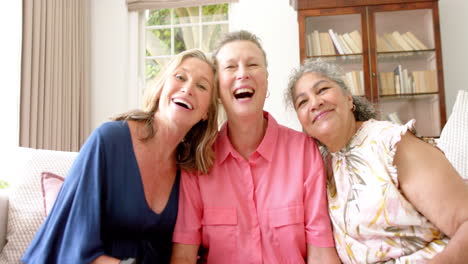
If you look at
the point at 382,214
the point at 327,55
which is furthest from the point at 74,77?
the point at 382,214

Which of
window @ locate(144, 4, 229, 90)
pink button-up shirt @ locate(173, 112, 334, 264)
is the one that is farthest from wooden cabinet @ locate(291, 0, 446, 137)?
pink button-up shirt @ locate(173, 112, 334, 264)

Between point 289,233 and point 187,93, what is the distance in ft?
2.11

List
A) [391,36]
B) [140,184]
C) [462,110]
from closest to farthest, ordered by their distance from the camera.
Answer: [140,184] → [462,110] → [391,36]

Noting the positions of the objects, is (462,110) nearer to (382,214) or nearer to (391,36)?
(382,214)

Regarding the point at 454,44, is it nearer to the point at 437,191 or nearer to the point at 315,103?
the point at 315,103

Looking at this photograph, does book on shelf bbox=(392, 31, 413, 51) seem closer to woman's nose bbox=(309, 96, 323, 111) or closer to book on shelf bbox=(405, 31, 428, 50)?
book on shelf bbox=(405, 31, 428, 50)

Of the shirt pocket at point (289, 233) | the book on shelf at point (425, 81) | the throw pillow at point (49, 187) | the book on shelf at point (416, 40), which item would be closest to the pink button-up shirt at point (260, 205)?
the shirt pocket at point (289, 233)

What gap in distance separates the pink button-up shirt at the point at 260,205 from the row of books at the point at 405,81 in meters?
Result: 1.61

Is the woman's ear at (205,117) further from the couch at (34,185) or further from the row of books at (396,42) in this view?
the row of books at (396,42)

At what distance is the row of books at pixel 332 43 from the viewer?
2.87 meters

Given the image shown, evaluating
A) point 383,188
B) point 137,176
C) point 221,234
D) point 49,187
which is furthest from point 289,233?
point 49,187

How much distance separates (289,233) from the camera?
4.44ft

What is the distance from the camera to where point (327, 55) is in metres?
2.92

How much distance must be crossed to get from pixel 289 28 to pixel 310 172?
6.93ft
